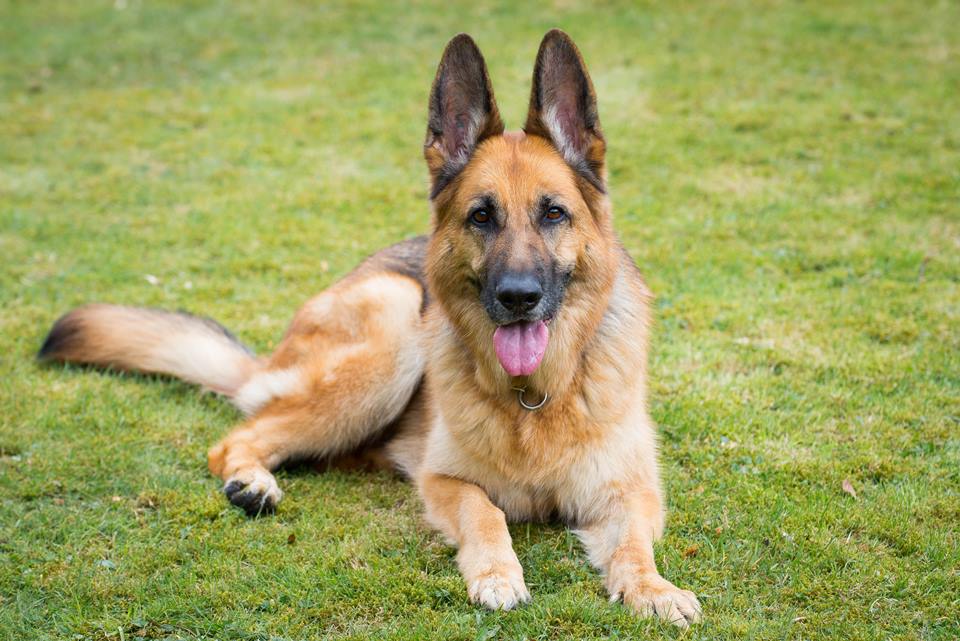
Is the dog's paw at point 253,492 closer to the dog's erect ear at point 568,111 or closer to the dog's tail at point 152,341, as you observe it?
the dog's tail at point 152,341

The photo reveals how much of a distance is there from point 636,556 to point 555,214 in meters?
1.62

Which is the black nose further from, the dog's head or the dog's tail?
the dog's tail

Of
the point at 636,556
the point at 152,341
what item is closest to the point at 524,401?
the point at 636,556

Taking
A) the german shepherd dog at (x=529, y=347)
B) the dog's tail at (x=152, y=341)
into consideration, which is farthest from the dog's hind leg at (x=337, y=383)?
the dog's tail at (x=152, y=341)

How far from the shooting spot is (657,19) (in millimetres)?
15742

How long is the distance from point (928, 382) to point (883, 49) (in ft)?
31.7

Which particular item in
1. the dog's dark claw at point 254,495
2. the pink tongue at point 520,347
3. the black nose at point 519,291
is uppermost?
the black nose at point 519,291

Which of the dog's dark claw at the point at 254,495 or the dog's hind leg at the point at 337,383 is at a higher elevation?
the dog's hind leg at the point at 337,383

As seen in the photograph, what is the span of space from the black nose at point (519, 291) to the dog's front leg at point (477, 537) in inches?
40.1

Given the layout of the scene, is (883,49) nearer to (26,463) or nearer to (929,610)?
(929,610)

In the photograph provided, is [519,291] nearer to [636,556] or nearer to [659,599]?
[636,556]

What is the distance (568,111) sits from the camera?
448 centimetres

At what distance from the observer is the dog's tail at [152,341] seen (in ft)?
19.6

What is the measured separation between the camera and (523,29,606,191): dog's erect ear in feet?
14.3
